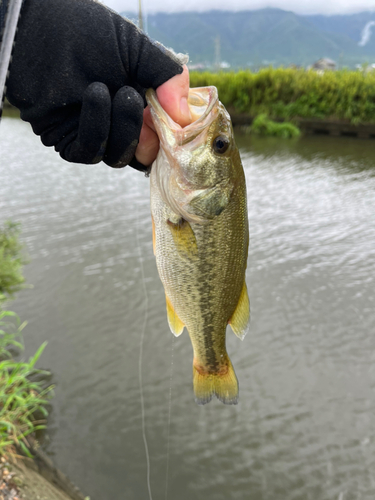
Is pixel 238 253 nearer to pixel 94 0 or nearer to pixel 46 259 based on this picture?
pixel 94 0

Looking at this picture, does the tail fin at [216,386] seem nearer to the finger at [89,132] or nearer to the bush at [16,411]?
the finger at [89,132]

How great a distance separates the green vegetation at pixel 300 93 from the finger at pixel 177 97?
1577cm

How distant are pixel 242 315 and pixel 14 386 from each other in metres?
2.76

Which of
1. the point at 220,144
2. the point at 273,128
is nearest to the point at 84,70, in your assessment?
the point at 220,144

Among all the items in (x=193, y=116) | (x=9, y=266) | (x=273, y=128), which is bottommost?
(x=273, y=128)

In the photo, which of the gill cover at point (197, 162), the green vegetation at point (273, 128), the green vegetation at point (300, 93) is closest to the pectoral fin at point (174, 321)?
the gill cover at point (197, 162)

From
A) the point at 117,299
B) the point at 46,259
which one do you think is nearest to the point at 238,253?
the point at 117,299

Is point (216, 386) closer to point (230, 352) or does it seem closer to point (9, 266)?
point (230, 352)

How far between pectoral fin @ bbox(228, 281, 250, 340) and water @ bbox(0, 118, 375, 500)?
7.36 ft

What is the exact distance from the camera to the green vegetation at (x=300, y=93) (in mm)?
15508

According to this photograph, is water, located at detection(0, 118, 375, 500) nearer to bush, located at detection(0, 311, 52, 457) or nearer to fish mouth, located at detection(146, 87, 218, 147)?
bush, located at detection(0, 311, 52, 457)

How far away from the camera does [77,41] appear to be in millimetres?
1261

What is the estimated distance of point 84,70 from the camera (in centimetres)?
130

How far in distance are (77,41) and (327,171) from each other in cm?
1034
